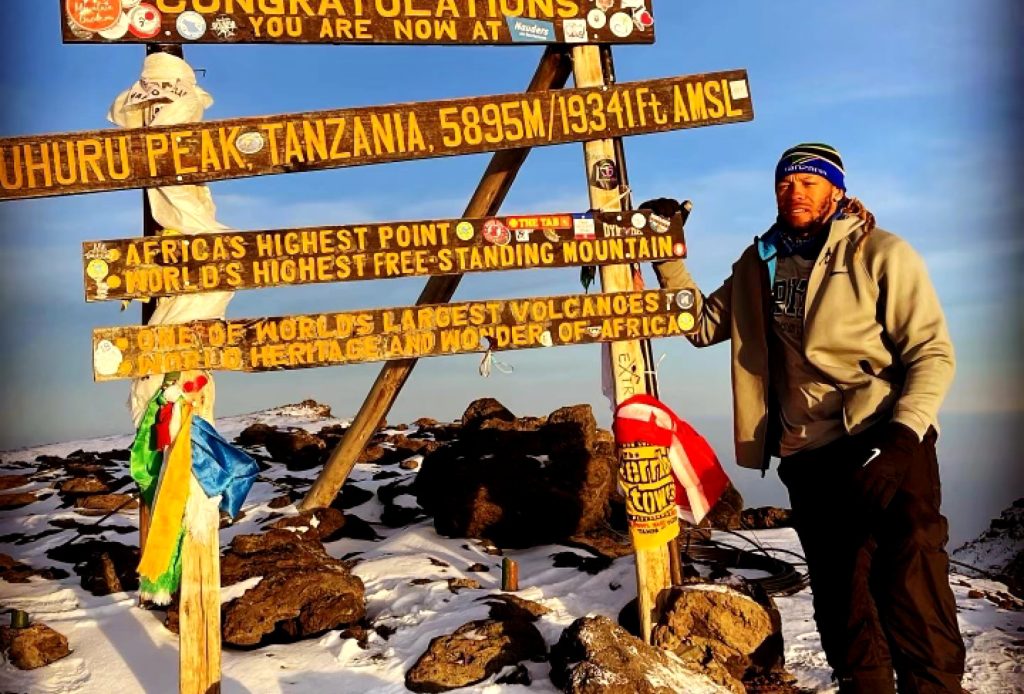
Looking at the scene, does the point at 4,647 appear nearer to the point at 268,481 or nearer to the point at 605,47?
the point at 268,481

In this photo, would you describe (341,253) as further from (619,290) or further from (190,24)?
(619,290)

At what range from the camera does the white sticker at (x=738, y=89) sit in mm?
5863

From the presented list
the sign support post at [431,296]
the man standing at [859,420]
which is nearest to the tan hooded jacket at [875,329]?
the man standing at [859,420]

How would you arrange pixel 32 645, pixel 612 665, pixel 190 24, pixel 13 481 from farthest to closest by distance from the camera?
pixel 13 481 < pixel 32 645 < pixel 190 24 < pixel 612 665

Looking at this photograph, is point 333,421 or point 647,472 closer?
point 647,472

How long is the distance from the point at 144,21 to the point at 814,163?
3851 millimetres

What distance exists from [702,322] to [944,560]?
1835 mm

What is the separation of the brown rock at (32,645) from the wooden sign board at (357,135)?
2.91 metres

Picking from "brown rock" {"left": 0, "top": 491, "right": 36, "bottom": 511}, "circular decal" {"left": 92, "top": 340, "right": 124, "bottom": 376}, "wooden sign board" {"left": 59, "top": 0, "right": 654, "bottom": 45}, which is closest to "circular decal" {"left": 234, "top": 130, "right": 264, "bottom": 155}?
"wooden sign board" {"left": 59, "top": 0, "right": 654, "bottom": 45}

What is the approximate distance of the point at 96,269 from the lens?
5.14 metres

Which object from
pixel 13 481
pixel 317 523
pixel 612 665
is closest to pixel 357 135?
pixel 612 665

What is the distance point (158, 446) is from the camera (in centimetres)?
537

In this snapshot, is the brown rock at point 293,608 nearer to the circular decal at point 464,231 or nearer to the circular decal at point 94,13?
the circular decal at point 464,231

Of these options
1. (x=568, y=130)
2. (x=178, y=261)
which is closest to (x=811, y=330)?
(x=568, y=130)
